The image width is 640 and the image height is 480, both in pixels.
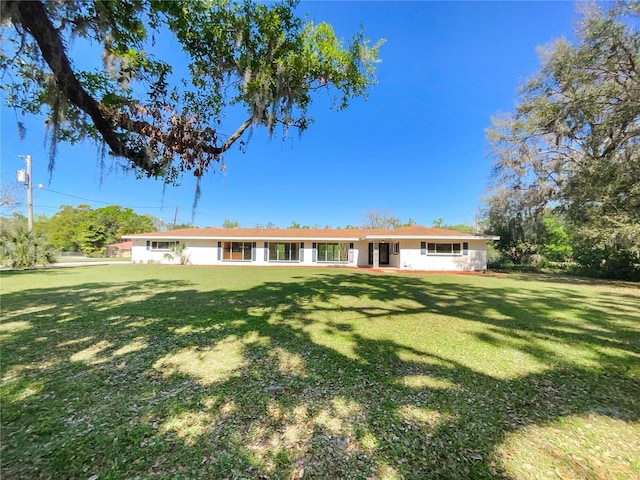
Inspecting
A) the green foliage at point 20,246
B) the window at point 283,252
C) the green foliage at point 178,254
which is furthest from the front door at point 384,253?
the green foliage at point 20,246

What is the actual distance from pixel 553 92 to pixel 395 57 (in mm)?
8982

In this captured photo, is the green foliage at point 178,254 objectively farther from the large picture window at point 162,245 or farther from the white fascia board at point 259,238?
the white fascia board at point 259,238

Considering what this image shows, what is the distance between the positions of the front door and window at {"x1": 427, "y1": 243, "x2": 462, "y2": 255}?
4.24 meters

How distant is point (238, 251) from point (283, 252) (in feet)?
11.5

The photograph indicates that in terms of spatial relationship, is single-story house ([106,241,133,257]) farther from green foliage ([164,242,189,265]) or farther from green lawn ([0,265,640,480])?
green lawn ([0,265,640,480])

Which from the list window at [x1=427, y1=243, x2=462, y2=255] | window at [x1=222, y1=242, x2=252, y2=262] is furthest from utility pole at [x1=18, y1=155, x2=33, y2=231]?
window at [x1=427, y1=243, x2=462, y2=255]

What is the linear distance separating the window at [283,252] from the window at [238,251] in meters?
1.77

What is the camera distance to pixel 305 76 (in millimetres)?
4469

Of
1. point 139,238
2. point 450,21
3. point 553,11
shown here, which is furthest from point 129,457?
point 139,238

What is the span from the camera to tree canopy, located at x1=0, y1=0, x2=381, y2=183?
8.87 feet

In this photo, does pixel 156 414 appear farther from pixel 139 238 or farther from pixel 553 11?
pixel 139 238

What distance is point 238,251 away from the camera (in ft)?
71.1

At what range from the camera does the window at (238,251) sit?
21547 millimetres

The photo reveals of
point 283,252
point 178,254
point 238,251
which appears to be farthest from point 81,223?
point 283,252
